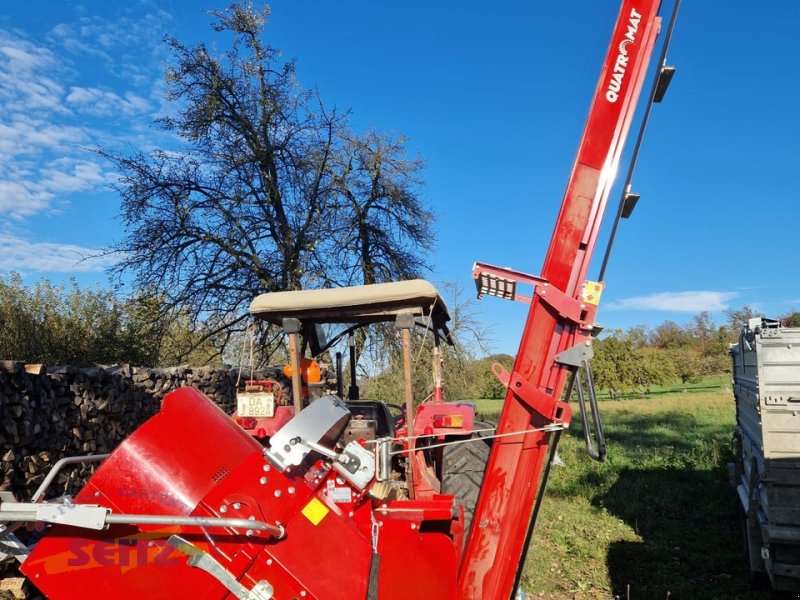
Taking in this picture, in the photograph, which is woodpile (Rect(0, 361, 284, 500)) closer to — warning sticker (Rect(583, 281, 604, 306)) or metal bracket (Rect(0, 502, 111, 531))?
metal bracket (Rect(0, 502, 111, 531))

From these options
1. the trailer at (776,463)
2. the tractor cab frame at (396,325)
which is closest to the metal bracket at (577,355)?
the tractor cab frame at (396,325)

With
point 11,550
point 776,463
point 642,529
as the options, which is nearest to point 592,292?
point 776,463

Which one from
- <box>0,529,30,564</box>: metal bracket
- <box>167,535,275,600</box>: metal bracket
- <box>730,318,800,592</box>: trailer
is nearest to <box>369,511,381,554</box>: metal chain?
<box>167,535,275,600</box>: metal bracket

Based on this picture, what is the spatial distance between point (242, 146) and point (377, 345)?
222 inches

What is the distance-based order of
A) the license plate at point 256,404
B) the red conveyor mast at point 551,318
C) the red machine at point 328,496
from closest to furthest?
the red machine at point 328,496
the red conveyor mast at point 551,318
the license plate at point 256,404

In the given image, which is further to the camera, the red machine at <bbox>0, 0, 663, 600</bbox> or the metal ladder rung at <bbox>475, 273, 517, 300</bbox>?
the metal ladder rung at <bbox>475, 273, 517, 300</bbox>

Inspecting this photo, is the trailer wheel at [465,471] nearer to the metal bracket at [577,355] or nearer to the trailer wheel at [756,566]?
the trailer wheel at [756,566]

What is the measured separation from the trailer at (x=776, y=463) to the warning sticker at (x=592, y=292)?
105 inches

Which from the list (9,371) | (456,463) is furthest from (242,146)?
(456,463)

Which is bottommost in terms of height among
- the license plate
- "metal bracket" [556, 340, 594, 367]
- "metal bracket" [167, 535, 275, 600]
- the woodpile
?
the woodpile

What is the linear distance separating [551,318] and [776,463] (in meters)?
2.84

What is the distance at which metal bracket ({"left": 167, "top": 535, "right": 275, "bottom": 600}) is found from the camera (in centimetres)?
272

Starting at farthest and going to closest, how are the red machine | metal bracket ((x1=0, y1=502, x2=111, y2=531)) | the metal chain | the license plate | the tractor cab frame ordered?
1. the license plate
2. the tractor cab frame
3. the metal chain
4. the red machine
5. metal bracket ((x1=0, y1=502, x2=111, y2=531))

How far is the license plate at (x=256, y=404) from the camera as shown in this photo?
4699 mm
